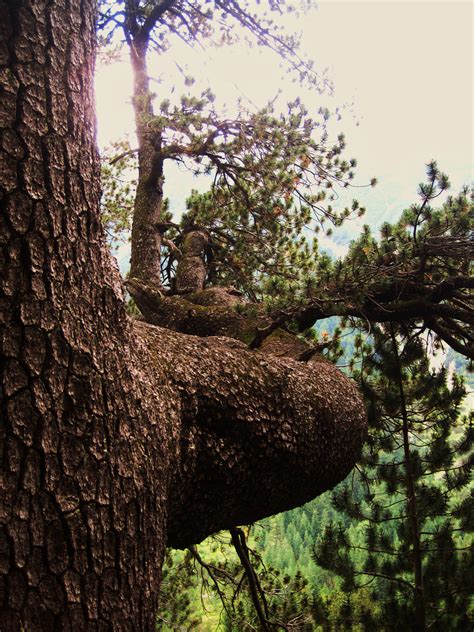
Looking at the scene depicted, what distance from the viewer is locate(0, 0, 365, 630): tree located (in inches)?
42.2

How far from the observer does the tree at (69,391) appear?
1072 millimetres

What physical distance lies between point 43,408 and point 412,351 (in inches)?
122

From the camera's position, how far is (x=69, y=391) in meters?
1.18

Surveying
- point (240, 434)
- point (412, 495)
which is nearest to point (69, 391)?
point (240, 434)

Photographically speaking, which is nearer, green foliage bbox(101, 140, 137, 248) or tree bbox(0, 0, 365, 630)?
tree bbox(0, 0, 365, 630)

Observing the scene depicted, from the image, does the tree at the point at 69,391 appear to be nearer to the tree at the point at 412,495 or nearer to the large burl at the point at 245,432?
the large burl at the point at 245,432

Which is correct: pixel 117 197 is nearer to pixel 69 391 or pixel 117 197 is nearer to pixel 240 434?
pixel 240 434

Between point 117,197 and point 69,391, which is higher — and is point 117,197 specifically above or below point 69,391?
above

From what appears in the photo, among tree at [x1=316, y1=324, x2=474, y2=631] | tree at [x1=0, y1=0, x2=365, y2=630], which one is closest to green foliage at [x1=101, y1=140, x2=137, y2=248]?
tree at [x1=316, y1=324, x2=474, y2=631]

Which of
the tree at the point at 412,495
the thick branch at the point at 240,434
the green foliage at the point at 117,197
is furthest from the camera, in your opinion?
the green foliage at the point at 117,197

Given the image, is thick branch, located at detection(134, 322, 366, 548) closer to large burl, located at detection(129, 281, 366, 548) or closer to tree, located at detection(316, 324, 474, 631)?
large burl, located at detection(129, 281, 366, 548)

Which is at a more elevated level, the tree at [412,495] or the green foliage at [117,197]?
the green foliage at [117,197]

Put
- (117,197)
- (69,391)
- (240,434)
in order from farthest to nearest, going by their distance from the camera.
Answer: (117,197) < (240,434) < (69,391)

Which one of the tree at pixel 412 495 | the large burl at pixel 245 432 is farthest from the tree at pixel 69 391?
the tree at pixel 412 495
